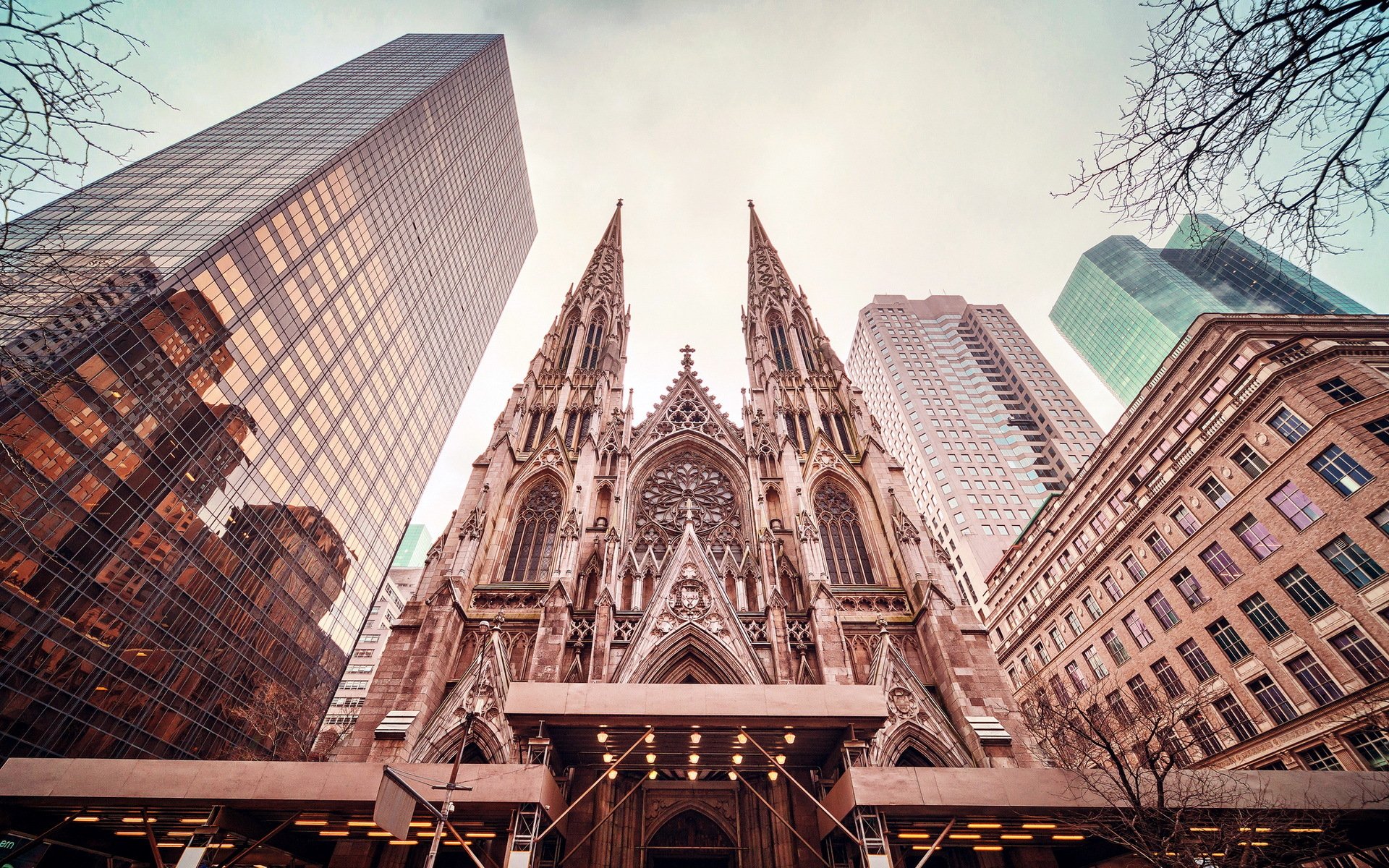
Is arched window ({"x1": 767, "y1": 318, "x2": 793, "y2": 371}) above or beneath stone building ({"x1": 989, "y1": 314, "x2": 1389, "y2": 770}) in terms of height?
above

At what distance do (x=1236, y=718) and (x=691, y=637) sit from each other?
25.6m

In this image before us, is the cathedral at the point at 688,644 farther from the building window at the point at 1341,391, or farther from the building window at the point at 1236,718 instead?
the building window at the point at 1341,391

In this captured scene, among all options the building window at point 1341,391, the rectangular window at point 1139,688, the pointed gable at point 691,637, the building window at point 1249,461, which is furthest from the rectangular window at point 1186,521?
the pointed gable at point 691,637

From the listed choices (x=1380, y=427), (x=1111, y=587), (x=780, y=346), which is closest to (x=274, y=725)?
(x=780, y=346)

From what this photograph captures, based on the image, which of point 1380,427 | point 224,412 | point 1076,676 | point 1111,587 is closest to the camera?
point 1380,427

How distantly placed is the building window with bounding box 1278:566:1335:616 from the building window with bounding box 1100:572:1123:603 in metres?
10.3

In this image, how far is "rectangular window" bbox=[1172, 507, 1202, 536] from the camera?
96.1 feet

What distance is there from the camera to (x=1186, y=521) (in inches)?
1180

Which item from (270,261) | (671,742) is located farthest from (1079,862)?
(270,261)

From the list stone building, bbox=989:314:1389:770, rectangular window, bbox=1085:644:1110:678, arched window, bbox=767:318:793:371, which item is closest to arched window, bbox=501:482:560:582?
arched window, bbox=767:318:793:371

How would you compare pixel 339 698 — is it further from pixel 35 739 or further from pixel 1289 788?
pixel 1289 788

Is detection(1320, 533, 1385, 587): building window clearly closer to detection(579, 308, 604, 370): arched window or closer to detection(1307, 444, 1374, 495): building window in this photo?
detection(1307, 444, 1374, 495): building window

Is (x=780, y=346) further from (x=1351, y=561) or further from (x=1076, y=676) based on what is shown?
(x=1076, y=676)

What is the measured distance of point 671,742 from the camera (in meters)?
14.2
